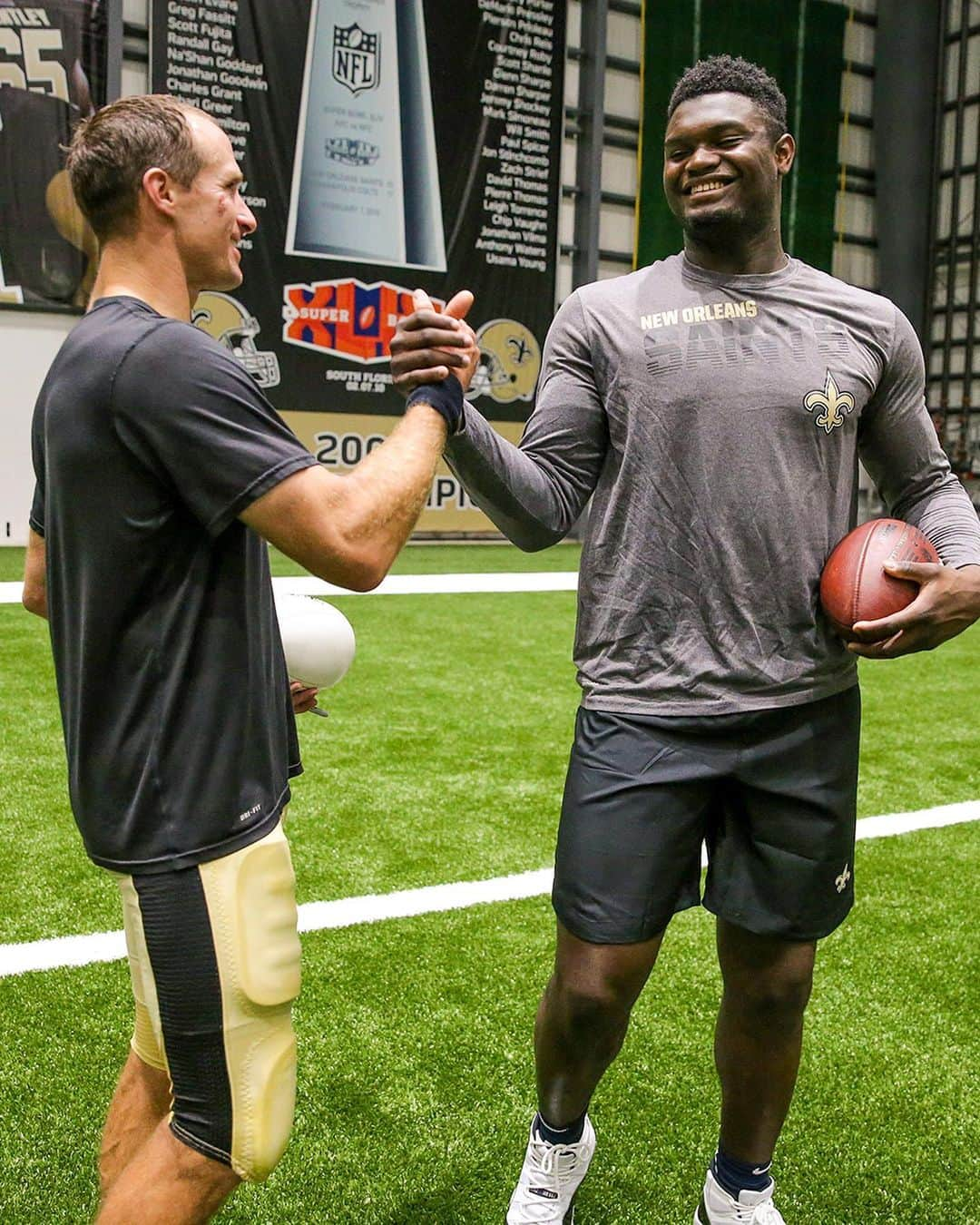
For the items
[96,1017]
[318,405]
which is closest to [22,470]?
[318,405]

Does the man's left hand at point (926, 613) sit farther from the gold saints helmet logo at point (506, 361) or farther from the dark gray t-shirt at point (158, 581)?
the gold saints helmet logo at point (506, 361)

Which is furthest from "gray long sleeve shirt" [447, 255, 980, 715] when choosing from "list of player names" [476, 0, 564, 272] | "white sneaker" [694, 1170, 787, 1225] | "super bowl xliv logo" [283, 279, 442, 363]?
"list of player names" [476, 0, 564, 272]

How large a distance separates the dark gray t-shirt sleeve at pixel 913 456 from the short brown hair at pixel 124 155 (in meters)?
Result: 1.17

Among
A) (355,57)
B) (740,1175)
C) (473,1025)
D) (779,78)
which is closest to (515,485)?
(740,1175)

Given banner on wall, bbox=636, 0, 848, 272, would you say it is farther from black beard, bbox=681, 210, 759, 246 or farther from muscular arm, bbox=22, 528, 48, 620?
muscular arm, bbox=22, 528, 48, 620

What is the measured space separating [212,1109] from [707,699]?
0.94 m

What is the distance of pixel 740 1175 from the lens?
6.60 ft

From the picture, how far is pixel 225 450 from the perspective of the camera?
1386 mm

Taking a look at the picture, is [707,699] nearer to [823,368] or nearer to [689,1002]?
[823,368]

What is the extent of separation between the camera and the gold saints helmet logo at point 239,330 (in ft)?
40.9

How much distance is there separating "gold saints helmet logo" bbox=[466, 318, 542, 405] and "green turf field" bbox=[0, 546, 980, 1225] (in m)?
9.66

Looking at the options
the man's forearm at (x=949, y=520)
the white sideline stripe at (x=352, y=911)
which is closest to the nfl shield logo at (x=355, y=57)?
the white sideline stripe at (x=352, y=911)

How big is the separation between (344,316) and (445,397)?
1207 centimetres

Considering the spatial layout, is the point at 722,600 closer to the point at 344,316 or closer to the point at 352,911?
the point at 352,911
